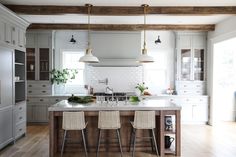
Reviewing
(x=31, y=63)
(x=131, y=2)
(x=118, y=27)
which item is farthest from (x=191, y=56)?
(x=31, y=63)

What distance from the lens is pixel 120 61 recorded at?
7.21 meters

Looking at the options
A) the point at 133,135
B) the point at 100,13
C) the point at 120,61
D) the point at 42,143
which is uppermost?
the point at 100,13

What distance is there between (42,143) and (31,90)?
2.43 metres

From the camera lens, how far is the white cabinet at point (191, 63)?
7445 millimetres

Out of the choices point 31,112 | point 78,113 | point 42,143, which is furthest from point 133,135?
point 31,112

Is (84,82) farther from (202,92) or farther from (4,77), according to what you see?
(202,92)

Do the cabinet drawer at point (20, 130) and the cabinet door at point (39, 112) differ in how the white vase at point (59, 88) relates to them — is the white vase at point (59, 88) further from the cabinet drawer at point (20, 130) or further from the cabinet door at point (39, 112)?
the cabinet drawer at point (20, 130)

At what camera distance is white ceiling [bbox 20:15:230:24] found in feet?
19.9

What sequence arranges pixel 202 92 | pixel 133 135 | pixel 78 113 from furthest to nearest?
pixel 202 92 < pixel 133 135 < pixel 78 113

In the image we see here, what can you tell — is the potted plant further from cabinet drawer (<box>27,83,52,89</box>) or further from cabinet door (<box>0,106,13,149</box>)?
cabinet door (<box>0,106,13,149</box>)

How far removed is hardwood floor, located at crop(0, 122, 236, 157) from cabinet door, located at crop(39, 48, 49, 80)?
158 cm

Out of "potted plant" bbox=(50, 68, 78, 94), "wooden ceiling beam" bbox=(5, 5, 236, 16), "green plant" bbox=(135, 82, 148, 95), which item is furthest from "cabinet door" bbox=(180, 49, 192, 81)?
"potted plant" bbox=(50, 68, 78, 94)

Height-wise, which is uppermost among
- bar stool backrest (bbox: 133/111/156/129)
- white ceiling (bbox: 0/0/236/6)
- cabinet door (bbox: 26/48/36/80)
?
white ceiling (bbox: 0/0/236/6)

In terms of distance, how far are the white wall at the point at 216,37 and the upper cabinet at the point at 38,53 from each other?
503 cm
